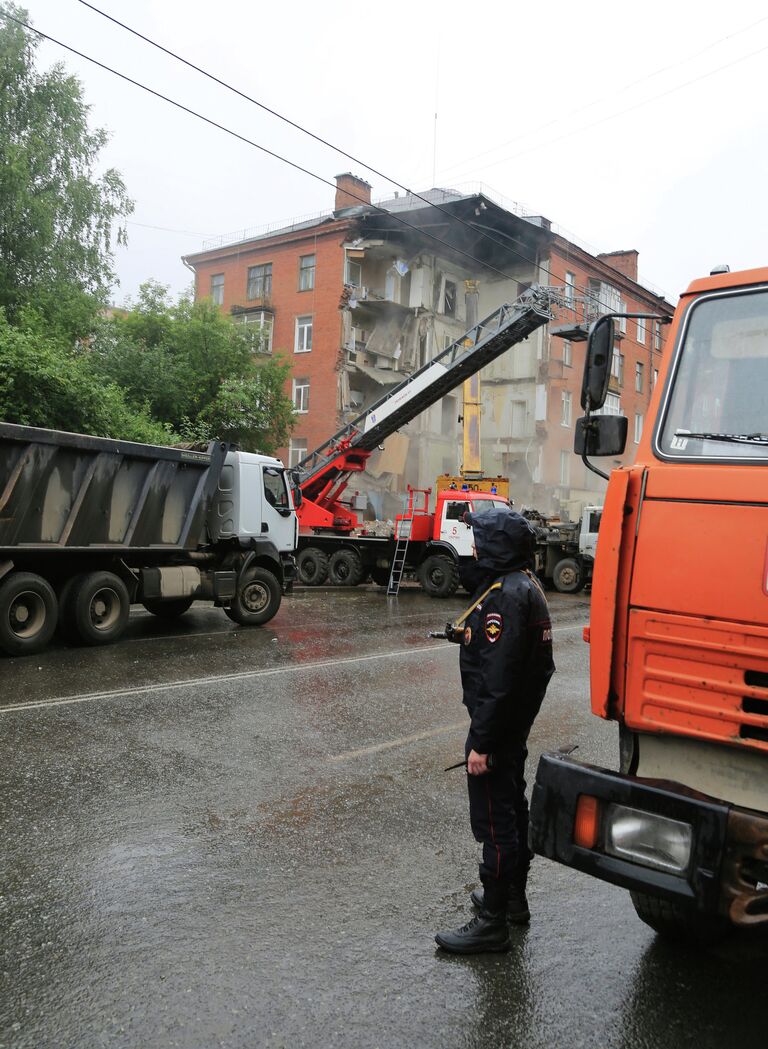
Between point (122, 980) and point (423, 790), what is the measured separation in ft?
8.02

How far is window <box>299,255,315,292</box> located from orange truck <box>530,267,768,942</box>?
33759 millimetres

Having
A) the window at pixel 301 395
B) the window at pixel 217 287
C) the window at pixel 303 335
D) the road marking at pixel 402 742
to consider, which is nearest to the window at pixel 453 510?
the road marking at pixel 402 742

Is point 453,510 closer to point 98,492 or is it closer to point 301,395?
point 98,492

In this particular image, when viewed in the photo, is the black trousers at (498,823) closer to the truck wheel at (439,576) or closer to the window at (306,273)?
the truck wheel at (439,576)

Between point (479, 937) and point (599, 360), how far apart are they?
7.63 ft

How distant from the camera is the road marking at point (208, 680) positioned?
6.93 m

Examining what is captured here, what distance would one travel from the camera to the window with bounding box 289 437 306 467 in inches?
1387

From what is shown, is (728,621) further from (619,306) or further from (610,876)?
(619,306)

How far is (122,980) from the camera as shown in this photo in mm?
2885

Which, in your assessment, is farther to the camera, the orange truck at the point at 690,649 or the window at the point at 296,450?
the window at the point at 296,450

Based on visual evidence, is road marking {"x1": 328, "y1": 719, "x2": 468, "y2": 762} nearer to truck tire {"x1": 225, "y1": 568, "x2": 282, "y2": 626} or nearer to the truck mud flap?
the truck mud flap

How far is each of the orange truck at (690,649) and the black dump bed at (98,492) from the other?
7.75 meters

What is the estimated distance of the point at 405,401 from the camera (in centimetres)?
2044

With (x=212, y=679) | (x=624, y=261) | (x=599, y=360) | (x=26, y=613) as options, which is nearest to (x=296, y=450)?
(x=624, y=261)
